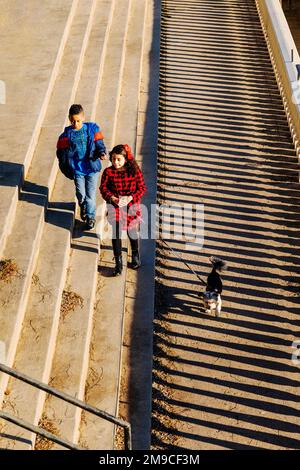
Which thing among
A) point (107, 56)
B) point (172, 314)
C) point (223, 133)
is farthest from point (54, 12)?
point (172, 314)

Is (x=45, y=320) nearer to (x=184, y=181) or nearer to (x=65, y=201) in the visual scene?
(x=65, y=201)

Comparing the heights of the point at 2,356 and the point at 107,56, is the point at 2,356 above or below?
below

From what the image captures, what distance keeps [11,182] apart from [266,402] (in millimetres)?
3325

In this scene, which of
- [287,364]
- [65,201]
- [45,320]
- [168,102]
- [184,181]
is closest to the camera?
[45,320]

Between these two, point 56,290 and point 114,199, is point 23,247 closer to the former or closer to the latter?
point 56,290

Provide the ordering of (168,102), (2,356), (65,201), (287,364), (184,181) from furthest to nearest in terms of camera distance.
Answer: (168,102) → (184,181) → (65,201) → (287,364) → (2,356)

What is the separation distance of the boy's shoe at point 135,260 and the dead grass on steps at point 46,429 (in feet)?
7.17

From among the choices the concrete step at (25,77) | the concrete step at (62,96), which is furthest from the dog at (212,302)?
the concrete step at (62,96)

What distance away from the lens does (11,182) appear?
279 inches

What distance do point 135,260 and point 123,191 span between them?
0.93 m

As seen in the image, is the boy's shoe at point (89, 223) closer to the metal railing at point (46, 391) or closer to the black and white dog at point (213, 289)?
the black and white dog at point (213, 289)

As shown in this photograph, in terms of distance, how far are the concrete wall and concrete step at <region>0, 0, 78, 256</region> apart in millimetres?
3301

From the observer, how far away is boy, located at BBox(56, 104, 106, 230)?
664cm

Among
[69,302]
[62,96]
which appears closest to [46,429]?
[69,302]
